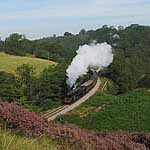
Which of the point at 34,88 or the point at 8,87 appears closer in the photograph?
the point at 8,87

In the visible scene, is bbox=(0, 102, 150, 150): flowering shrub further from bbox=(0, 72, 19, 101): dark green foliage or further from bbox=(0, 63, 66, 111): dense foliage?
bbox=(0, 63, 66, 111): dense foliage

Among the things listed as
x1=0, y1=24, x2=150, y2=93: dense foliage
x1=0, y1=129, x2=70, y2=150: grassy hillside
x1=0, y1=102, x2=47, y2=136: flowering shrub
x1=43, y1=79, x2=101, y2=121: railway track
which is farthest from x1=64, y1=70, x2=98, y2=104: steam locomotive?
x1=0, y1=129, x2=70, y2=150: grassy hillside

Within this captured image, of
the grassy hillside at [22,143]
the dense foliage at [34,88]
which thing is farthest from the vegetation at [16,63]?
the grassy hillside at [22,143]

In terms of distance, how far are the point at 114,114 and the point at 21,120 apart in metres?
39.6

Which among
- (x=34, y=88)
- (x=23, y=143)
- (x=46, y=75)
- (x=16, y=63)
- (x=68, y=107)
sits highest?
(x=23, y=143)

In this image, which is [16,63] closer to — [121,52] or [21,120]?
[121,52]

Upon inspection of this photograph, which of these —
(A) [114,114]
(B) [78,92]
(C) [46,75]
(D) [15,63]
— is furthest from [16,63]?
(A) [114,114]

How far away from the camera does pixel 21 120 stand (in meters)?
9.76

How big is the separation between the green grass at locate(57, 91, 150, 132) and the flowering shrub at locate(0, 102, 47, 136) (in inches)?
1215

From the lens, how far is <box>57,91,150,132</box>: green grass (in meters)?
44.2

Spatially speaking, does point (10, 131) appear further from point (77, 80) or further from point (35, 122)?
point (77, 80)

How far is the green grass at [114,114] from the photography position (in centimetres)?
4416

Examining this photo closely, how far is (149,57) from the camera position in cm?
14188

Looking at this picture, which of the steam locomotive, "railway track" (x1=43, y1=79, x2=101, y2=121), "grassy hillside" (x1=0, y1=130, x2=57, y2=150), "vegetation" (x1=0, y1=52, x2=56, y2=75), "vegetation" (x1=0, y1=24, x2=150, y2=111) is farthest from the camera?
"vegetation" (x1=0, y1=52, x2=56, y2=75)
